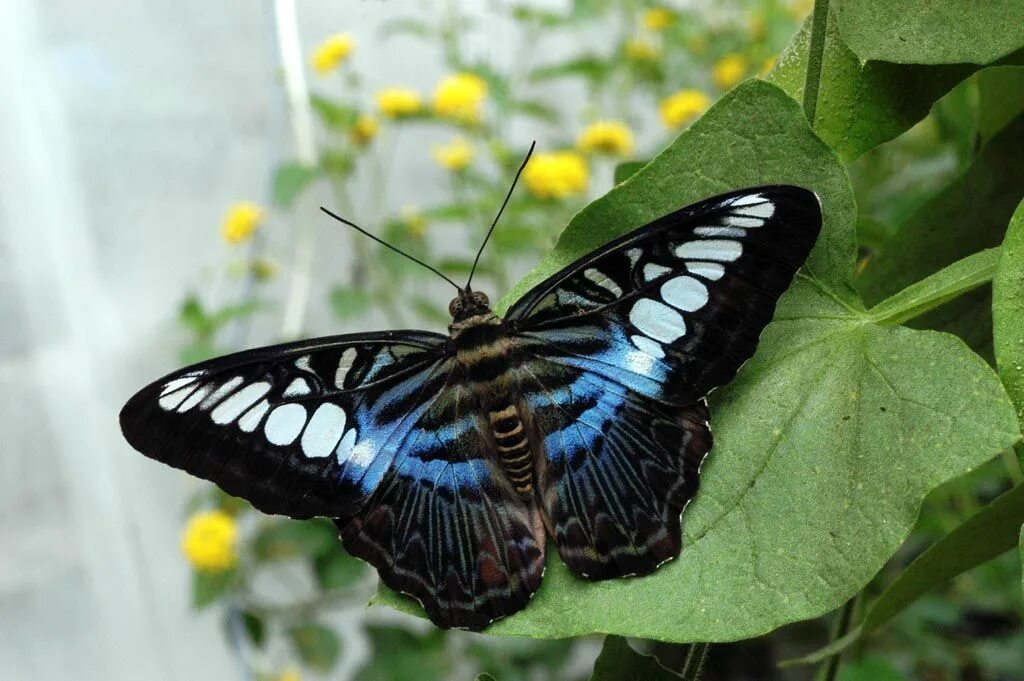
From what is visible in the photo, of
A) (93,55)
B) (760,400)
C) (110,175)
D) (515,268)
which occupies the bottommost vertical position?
(515,268)

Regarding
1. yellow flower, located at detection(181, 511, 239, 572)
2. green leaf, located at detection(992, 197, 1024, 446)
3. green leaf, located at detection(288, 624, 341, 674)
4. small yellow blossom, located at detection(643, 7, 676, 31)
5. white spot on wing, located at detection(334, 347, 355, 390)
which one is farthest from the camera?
small yellow blossom, located at detection(643, 7, 676, 31)

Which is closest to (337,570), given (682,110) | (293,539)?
(293,539)

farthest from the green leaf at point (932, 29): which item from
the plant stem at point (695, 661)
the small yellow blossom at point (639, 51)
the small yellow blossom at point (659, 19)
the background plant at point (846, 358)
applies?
the small yellow blossom at point (659, 19)

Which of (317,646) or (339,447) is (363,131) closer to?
(317,646)

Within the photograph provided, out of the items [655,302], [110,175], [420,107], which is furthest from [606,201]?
[110,175]

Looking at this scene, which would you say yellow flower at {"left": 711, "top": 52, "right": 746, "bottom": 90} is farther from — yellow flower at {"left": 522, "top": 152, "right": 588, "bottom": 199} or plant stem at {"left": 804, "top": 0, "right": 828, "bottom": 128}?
plant stem at {"left": 804, "top": 0, "right": 828, "bottom": 128}

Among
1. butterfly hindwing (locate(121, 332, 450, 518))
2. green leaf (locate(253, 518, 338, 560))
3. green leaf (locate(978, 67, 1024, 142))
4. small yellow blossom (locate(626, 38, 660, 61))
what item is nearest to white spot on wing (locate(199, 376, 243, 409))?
butterfly hindwing (locate(121, 332, 450, 518))

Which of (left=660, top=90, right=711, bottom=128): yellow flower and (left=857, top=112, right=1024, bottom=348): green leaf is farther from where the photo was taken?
(left=660, top=90, right=711, bottom=128): yellow flower

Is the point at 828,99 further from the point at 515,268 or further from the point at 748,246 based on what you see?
the point at 515,268

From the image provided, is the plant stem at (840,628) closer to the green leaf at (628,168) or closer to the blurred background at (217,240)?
the green leaf at (628,168)
